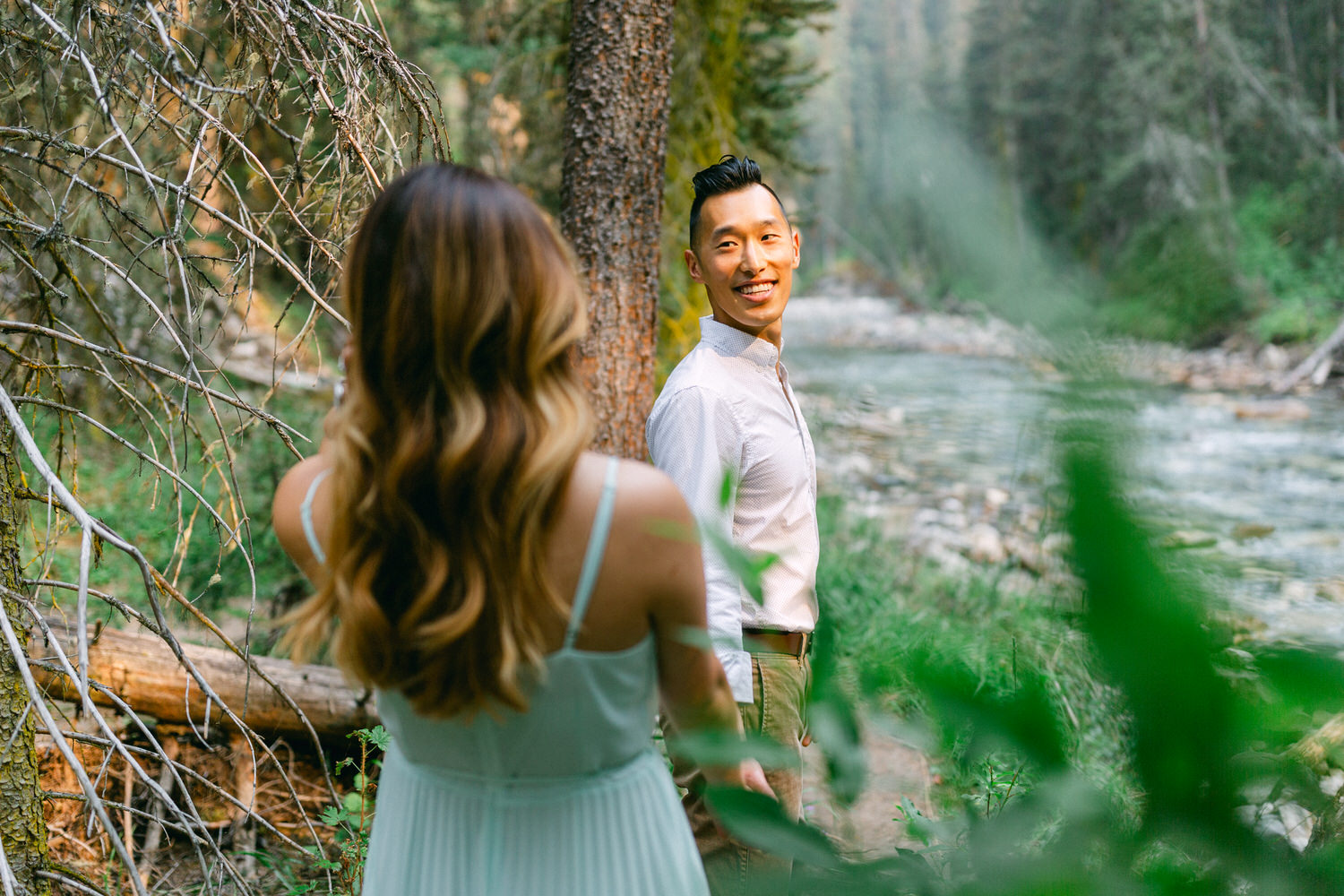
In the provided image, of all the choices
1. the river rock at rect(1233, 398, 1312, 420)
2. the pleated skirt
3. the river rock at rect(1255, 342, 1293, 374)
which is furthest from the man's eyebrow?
the river rock at rect(1255, 342, 1293, 374)

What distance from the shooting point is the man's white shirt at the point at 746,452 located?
206 cm

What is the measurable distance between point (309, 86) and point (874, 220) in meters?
1.72

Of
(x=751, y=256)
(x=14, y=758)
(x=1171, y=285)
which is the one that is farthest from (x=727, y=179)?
(x=14, y=758)

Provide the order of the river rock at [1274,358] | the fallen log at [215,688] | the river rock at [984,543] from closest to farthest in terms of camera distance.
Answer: the fallen log at [215,688]
the river rock at [984,543]
the river rock at [1274,358]

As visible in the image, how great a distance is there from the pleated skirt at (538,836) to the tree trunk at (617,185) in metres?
2.60

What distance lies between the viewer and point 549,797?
1290mm

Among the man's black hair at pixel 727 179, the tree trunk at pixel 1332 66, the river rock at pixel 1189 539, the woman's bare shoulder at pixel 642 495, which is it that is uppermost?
the tree trunk at pixel 1332 66

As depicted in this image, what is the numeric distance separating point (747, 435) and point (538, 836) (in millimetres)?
1139

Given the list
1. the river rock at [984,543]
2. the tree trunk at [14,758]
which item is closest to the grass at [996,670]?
the tree trunk at [14,758]

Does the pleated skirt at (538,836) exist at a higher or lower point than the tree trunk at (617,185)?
lower

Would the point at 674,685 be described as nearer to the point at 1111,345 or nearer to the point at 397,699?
the point at 397,699

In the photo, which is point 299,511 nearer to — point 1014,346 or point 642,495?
point 642,495

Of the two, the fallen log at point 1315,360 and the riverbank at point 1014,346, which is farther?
the fallen log at point 1315,360

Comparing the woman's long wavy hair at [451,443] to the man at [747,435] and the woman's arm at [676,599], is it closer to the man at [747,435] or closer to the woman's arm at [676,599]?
the woman's arm at [676,599]
